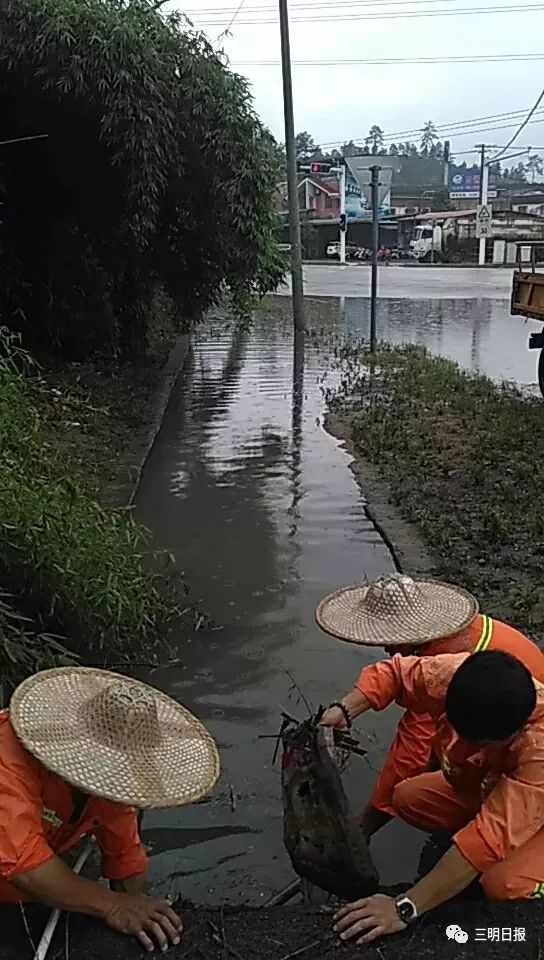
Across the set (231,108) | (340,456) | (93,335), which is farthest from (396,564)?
(93,335)

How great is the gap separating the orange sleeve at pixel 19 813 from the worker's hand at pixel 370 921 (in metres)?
0.80

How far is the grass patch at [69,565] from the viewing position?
161 inches

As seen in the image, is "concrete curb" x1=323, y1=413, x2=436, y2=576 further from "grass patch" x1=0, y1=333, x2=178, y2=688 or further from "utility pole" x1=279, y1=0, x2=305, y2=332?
"utility pole" x1=279, y1=0, x2=305, y2=332

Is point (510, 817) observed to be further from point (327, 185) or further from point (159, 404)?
point (327, 185)

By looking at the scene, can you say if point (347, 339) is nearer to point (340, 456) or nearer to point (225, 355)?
point (225, 355)

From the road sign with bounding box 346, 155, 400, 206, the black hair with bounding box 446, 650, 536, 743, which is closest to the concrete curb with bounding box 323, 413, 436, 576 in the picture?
the black hair with bounding box 446, 650, 536, 743

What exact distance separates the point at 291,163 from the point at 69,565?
1621 centimetres

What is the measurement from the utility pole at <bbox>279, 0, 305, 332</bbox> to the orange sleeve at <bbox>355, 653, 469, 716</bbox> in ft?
51.4

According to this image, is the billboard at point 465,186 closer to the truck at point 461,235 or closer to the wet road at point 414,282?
the truck at point 461,235

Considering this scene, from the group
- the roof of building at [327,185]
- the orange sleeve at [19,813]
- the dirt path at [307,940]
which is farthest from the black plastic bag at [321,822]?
the roof of building at [327,185]

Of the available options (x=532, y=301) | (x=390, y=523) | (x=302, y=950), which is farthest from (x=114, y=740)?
(x=532, y=301)

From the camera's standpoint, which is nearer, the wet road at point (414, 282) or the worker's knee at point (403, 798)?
the worker's knee at point (403, 798)

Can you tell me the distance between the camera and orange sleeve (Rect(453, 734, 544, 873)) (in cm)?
249

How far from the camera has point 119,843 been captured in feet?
8.64
